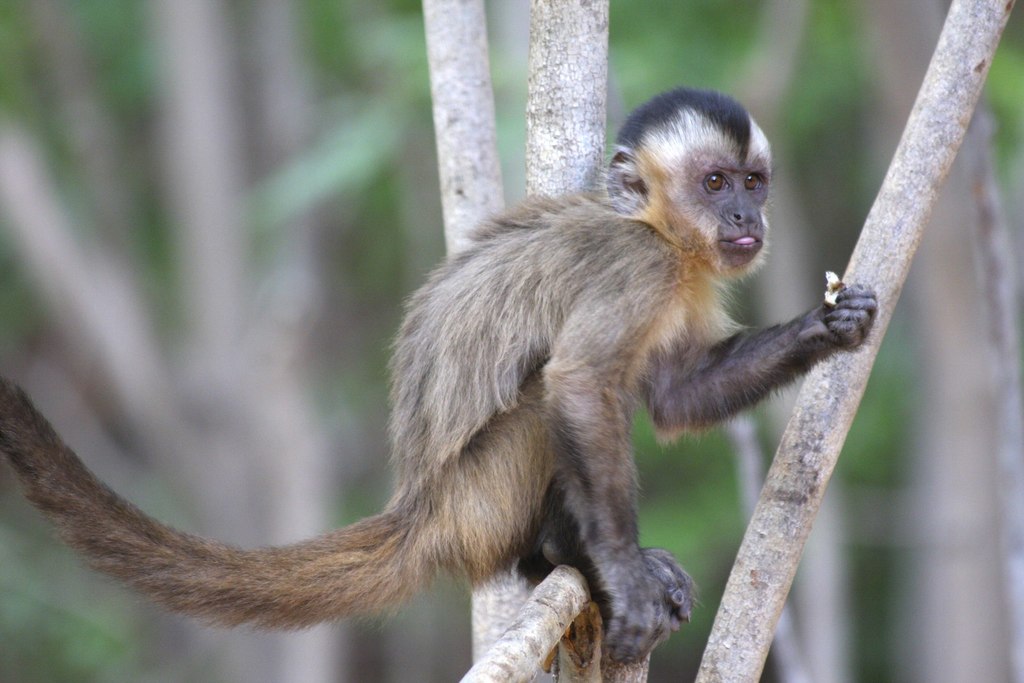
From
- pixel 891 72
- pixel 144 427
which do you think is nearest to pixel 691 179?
pixel 891 72

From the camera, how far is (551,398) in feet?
14.2

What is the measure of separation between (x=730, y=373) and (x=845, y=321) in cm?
65

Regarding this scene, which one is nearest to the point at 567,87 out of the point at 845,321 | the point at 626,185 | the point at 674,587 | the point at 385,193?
the point at 626,185

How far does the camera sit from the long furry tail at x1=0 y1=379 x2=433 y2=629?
3.91 metres

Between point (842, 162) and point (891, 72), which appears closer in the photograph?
point (891, 72)

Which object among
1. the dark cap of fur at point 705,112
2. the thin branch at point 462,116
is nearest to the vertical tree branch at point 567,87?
the dark cap of fur at point 705,112

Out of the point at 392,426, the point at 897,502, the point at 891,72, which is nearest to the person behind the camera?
the point at 392,426

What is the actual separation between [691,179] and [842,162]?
9.77 metres

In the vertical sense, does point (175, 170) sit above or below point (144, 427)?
above

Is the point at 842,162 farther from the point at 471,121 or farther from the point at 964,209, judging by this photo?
the point at 471,121

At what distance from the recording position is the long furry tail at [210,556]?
391 cm

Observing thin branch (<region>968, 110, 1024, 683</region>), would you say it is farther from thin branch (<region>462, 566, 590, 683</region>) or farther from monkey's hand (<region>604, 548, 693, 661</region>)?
thin branch (<region>462, 566, 590, 683</region>)

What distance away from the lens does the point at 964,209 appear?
31.3ft

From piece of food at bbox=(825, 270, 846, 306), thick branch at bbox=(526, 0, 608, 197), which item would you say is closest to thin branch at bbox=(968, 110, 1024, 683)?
piece of food at bbox=(825, 270, 846, 306)
